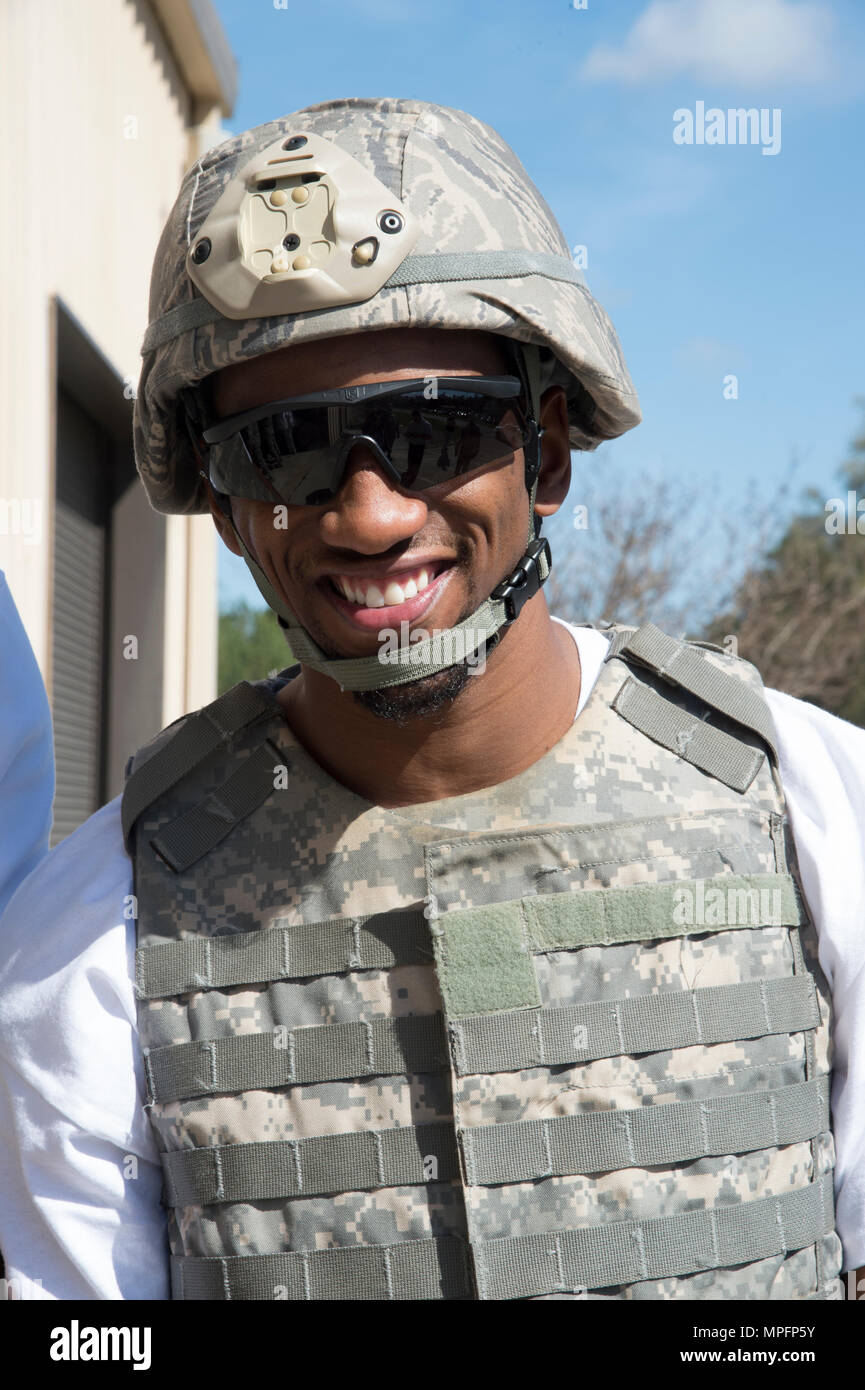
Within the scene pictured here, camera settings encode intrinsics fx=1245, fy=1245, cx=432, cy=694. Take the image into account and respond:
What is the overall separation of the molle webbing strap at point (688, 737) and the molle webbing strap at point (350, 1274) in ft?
2.65

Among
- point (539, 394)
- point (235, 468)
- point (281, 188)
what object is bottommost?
point (235, 468)

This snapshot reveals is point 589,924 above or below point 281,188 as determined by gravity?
below

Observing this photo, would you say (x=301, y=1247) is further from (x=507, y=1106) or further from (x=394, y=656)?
(x=394, y=656)

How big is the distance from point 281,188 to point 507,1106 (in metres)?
1.38

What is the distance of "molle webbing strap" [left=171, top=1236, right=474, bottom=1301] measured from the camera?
5.86 feet

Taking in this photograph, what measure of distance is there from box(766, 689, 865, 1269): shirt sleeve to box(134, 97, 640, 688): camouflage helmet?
56 centimetres

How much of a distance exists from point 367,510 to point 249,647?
18.9m

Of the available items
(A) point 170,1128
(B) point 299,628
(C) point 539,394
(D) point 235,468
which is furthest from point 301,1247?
(C) point 539,394

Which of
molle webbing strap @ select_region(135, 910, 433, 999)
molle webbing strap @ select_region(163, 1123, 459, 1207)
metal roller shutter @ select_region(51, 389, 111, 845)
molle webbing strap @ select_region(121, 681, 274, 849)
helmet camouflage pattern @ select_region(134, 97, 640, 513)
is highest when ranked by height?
metal roller shutter @ select_region(51, 389, 111, 845)

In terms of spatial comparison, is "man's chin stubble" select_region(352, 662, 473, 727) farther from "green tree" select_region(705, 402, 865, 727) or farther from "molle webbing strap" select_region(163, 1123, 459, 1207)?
"green tree" select_region(705, 402, 865, 727)

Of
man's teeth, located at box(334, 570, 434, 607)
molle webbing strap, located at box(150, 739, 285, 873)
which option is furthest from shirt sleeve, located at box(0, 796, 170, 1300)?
man's teeth, located at box(334, 570, 434, 607)

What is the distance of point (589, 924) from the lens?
6.12 feet

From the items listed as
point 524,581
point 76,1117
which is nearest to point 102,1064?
point 76,1117

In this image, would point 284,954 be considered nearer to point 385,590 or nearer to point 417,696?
point 417,696
